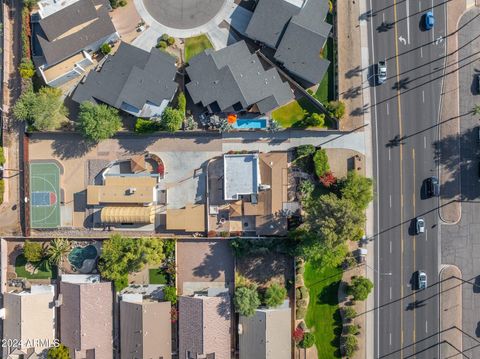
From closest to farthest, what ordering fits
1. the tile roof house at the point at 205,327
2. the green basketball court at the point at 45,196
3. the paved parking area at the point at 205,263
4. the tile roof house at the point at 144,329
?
the tile roof house at the point at 205,327 → the tile roof house at the point at 144,329 → the paved parking area at the point at 205,263 → the green basketball court at the point at 45,196

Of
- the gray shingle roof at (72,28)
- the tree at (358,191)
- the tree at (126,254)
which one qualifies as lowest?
the tree at (126,254)

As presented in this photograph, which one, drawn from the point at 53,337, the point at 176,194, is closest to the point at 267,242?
the point at 176,194

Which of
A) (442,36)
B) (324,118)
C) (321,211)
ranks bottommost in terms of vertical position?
(321,211)

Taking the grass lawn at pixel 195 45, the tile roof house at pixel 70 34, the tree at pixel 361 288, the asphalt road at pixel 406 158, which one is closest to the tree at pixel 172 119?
the grass lawn at pixel 195 45

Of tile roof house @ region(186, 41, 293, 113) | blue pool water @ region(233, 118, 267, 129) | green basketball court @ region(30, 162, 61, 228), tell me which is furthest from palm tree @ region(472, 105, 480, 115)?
green basketball court @ region(30, 162, 61, 228)

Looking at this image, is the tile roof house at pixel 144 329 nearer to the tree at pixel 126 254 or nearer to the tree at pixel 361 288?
the tree at pixel 126 254

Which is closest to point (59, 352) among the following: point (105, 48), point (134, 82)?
point (134, 82)

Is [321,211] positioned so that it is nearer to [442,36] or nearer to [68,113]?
[442,36]
